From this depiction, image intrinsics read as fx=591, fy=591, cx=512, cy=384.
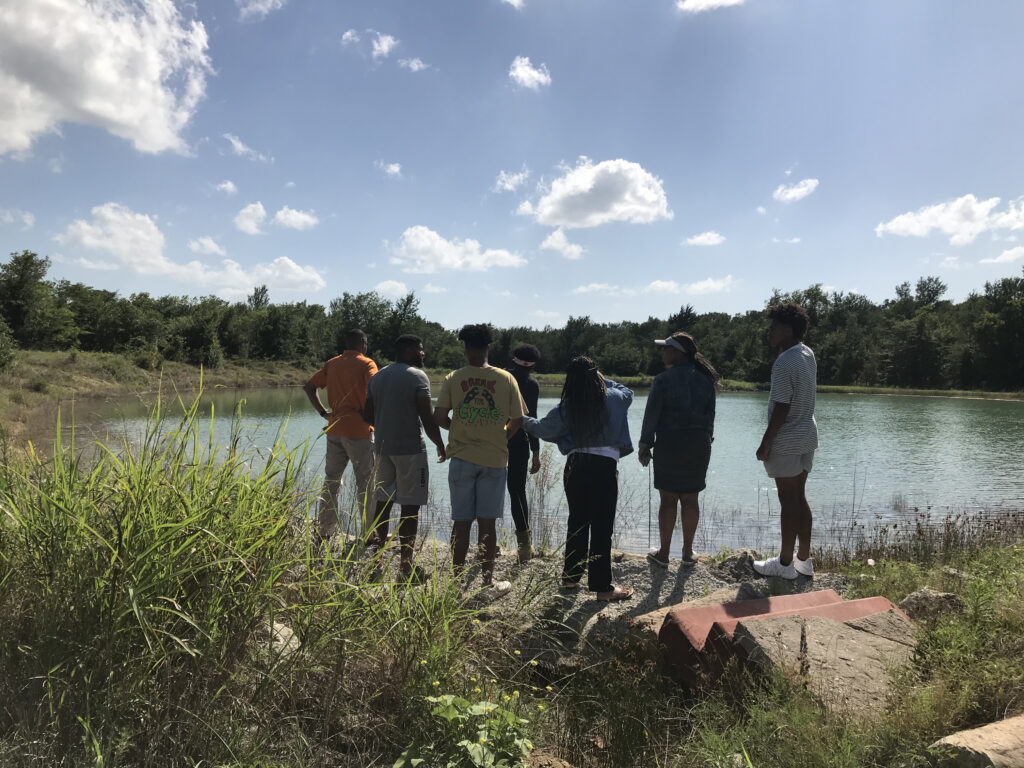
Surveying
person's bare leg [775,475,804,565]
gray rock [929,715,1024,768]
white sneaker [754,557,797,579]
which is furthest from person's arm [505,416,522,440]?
gray rock [929,715,1024,768]

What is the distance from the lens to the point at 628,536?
9.04m

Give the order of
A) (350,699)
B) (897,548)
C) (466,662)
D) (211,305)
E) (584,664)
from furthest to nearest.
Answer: (211,305) < (897,548) < (584,664) < (466,662) < (350,699)

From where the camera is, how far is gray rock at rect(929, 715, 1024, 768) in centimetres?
192

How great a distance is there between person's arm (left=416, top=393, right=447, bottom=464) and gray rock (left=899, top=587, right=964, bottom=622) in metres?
3.48

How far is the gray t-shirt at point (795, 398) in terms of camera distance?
183 inches

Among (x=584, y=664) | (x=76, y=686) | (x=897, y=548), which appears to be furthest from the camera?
(x=897, y=548)

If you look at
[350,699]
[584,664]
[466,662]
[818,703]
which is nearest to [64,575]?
[350,699]

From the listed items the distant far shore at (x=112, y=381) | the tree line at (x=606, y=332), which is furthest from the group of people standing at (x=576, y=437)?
the tree line at (x=606, y=332)

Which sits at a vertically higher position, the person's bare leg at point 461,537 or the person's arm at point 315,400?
the person's arm at point 315,400

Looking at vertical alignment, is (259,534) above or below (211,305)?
below

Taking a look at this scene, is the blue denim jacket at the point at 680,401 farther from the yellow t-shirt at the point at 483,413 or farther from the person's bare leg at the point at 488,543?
the person's bare leg at the point at 488,543

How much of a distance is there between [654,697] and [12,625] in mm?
2834

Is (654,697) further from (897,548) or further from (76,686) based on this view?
(897,548)

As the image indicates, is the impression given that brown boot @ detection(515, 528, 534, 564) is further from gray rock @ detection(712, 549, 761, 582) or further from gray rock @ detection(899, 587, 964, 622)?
gray rock @ detection(899, 587, 964, 622)
